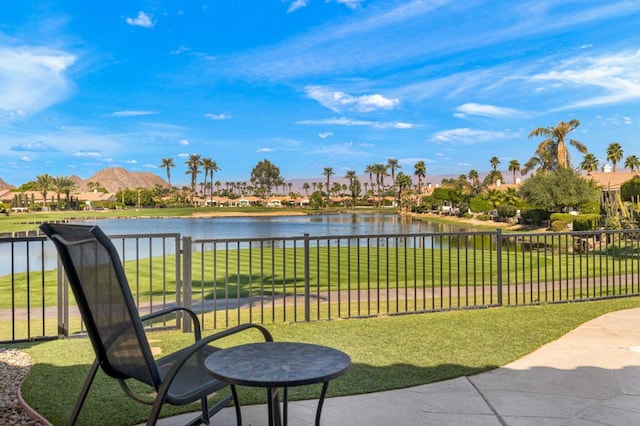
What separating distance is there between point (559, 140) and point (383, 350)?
50.3 m

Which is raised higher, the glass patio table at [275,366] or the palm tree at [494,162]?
the palm tree at [494,162]

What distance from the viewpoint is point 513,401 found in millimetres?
3430

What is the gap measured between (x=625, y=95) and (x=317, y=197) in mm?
90901

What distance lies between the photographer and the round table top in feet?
6.50

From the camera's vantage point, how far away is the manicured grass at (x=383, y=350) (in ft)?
11.7

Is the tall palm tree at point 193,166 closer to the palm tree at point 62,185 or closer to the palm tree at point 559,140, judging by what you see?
the palm tree at point 62,185

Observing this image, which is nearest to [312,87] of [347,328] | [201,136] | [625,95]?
[625,95]

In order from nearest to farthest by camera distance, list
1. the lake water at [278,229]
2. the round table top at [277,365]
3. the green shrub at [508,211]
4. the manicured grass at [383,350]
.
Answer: the round table top at [277,365] → the manicured grass at [383,350] → the lake water at [278,229] → the green shrub at [508,211]

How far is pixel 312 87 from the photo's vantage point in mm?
81938

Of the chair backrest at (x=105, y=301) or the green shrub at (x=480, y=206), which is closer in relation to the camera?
the chair backrest at (x=105, y=301)

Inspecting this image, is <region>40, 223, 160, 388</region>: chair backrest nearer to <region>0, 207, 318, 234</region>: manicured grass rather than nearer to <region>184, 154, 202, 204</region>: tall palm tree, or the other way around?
<region>0, 207, 318, 234</region>: manicured grass

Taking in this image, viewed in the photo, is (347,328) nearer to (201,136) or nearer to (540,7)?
(540,7)

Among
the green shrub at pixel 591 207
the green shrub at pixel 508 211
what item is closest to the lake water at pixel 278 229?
the green shrub at pixel 508 211

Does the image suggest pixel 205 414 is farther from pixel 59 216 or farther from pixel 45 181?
pixel 45 181
